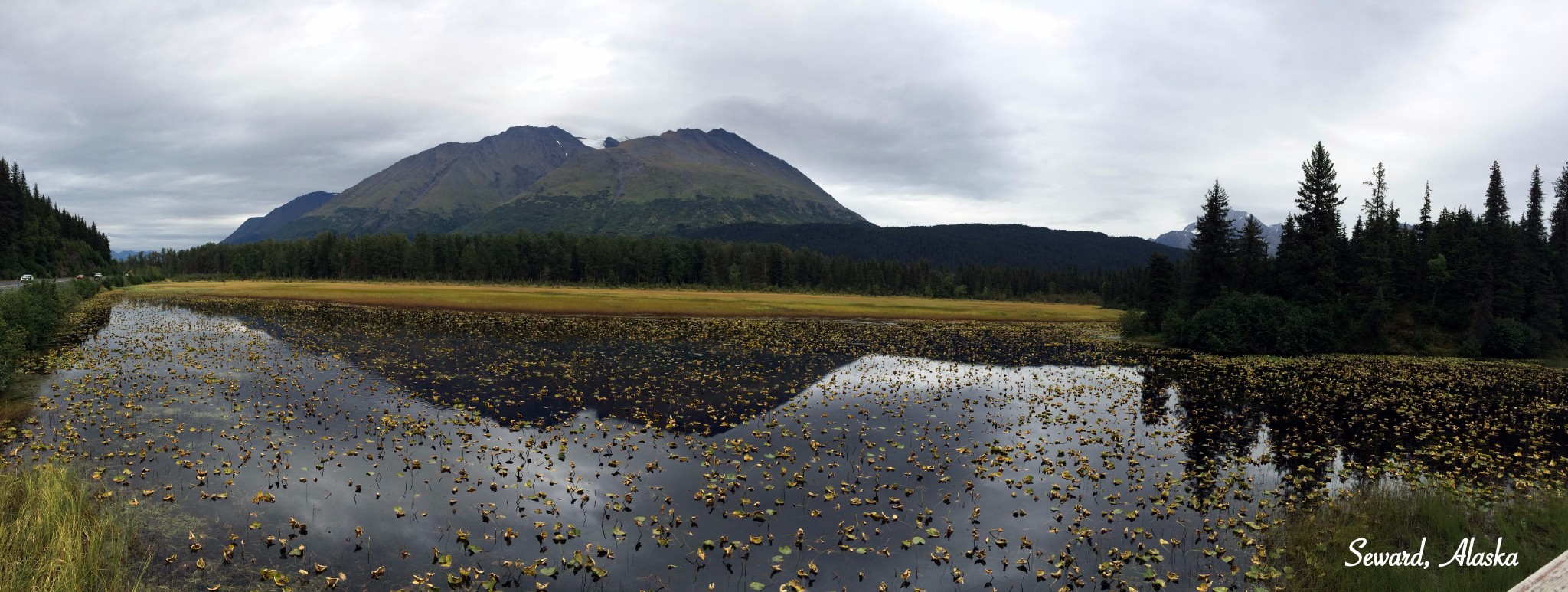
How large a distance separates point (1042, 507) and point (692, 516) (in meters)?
8.03

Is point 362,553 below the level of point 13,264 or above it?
below

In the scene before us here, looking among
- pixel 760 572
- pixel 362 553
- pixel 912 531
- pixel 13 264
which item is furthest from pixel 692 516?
pixel 13 264

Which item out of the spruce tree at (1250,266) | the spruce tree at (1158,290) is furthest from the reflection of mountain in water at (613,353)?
the spruce tree at (1250,266)

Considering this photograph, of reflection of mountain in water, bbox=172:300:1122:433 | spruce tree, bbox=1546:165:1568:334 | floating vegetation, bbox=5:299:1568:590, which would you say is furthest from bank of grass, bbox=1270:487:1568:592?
spruce tree, bbox=1546:165:1568:334

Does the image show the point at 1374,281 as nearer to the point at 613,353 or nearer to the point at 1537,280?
the point at 1537,280

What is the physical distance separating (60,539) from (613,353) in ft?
99.0

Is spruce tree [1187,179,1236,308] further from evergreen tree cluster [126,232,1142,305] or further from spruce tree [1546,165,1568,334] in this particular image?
evergreen tree cluster [126,232,1142,305]

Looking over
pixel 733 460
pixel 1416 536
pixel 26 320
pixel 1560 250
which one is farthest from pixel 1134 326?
pixel 26 320

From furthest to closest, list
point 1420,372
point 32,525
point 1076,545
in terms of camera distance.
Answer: point 1420,372 < point 1076,545 < point 32,525

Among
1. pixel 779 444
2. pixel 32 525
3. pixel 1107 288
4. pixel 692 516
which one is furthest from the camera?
pixel 1107 288

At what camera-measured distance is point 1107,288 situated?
552 feet

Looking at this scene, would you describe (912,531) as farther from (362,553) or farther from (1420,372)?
(1420,372)

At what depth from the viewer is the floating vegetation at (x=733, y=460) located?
1212cm

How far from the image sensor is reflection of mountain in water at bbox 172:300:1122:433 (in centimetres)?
2584
